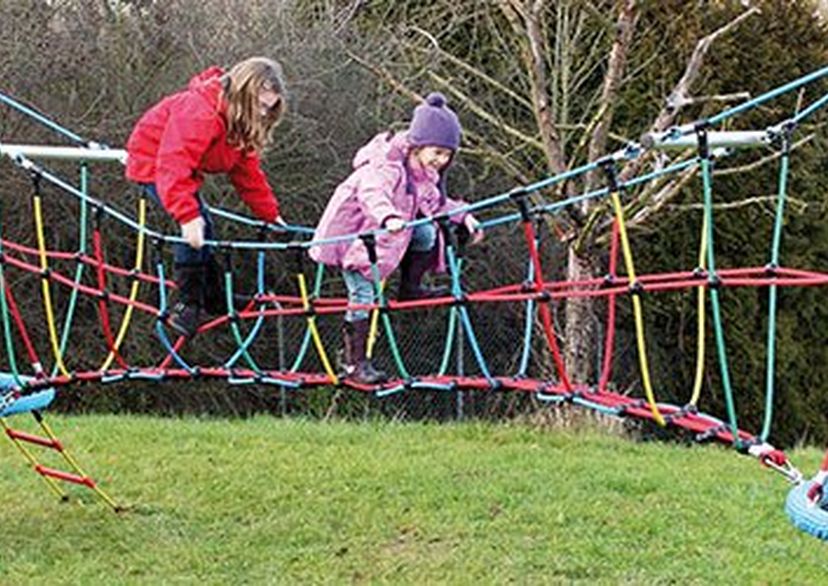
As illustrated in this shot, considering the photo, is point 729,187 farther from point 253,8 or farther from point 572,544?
point 572,544

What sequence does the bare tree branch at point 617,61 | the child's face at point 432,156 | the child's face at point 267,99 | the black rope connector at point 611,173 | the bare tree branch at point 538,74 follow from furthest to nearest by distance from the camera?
A: the bare tree branch at point 538,74
the bare tree branch at point 617,61
the child's face at point 432,156
the child's face at point 267,99
the black rope connector at point 611,173

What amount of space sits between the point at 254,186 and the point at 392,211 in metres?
0.81

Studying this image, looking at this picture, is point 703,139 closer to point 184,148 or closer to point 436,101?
point 436,101

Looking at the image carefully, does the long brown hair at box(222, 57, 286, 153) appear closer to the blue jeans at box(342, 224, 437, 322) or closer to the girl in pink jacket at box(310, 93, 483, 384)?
the girl in pink jacket at box(310, 93, 483, 384)

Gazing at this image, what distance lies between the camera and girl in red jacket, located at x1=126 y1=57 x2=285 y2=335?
4.55 metres

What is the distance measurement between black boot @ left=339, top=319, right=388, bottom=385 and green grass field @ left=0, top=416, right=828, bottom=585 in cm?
98

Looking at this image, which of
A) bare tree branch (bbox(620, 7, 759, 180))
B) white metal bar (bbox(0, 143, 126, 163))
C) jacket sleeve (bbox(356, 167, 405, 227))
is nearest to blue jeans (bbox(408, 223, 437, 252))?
jacket sleeve (bbox(356, 167, 405, 227))

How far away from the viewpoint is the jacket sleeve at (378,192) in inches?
184

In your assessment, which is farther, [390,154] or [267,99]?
[390,154]

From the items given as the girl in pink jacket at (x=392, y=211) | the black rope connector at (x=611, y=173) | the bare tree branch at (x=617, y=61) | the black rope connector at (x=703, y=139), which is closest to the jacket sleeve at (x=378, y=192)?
the girl in pink jacket at (x=392, y=211)

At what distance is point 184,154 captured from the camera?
15.0 ft

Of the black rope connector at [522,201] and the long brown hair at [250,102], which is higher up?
the long brown hair at [250,102]

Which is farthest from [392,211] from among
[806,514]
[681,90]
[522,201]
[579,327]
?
[579,327]

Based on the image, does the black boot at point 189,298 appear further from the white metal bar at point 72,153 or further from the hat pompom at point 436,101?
the hat pompom at point 436,101
